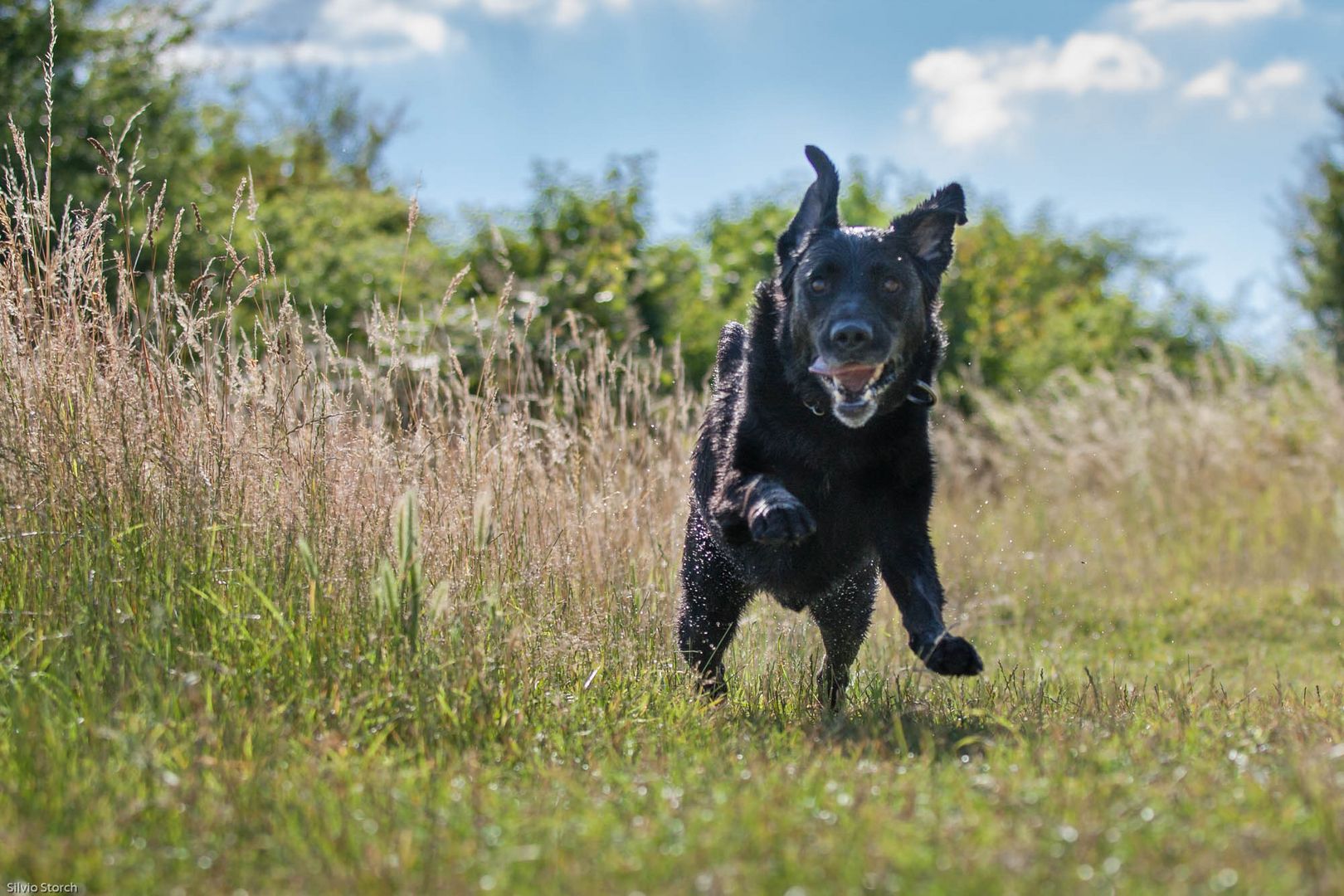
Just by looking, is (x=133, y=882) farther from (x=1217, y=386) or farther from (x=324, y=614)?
(x=1217, y=386)

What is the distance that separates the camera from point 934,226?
4891 millimetres

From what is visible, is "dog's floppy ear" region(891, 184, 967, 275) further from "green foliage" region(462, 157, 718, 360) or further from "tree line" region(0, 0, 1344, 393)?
"green foliage" region(462, 157, 718, 360)

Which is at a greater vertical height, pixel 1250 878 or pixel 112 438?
pixel 112 438

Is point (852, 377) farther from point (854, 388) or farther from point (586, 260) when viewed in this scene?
point (586, 260)

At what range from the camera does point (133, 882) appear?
2.53 metres

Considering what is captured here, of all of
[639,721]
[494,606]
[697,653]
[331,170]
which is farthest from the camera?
[331,170]

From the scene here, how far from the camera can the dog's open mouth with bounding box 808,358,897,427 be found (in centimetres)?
429

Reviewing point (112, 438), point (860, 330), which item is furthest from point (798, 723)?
point (112, 438)

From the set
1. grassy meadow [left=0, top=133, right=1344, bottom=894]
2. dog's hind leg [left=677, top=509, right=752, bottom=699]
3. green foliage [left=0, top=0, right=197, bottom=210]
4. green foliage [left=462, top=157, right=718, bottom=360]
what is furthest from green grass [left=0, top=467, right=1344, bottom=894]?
green foliage [left=0, top=0, right=197, bottom=210]

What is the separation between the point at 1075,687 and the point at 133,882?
3828mm

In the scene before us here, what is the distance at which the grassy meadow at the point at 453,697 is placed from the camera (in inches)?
102

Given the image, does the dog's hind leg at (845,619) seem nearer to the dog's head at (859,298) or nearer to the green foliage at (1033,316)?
the dog's head at (859,298)

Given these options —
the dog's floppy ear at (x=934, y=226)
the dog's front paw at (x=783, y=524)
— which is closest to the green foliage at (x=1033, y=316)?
the dog's floppy ear at (x=934, y=226)

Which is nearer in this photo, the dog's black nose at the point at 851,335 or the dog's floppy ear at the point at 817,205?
the dog's black nose at the point at 851,335
